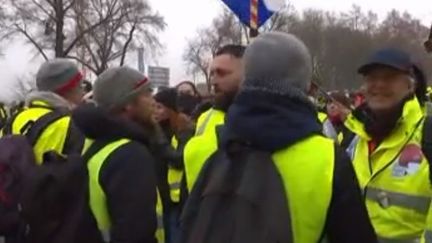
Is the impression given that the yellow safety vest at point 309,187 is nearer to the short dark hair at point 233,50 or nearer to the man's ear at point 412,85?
the man's ear at point 412,85

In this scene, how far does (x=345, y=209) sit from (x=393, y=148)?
1510 mm

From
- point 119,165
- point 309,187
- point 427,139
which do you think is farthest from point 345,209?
point 119,165

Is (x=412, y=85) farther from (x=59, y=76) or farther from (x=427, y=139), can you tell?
(x=59, y=76)

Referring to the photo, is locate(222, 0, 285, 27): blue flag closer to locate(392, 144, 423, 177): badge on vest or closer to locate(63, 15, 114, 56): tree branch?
locate(392, 144, 423, 177): badge on vest

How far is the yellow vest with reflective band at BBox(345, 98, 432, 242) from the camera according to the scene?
4129 mm

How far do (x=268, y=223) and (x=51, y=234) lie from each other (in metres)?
1.76

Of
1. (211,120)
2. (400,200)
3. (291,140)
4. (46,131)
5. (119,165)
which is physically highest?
(291,140)

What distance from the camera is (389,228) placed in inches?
165

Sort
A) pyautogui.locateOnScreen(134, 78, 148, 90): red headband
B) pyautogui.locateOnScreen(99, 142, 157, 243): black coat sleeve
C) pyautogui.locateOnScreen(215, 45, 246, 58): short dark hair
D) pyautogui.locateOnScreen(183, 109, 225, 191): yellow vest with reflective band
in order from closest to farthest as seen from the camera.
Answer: pyautogui.locateOnScreen(183, 109, 225, 191): yellow vest with reflective band
pyautogui.locateOnScreen(99, 142, 157, 243): black coat sleeve
pyautogui.locateOnScreen(134, 78, 148, 90): red headband
pyautogui.locateOnScreen(215, 45, 246, 58): short dark hair

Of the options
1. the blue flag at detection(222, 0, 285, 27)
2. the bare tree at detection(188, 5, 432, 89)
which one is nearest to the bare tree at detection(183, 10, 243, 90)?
the bare tree at detection(188, 5, 432, 89)

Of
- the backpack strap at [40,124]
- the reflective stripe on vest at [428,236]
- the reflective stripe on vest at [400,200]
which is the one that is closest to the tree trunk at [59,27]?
the backpack strap at [40,124]

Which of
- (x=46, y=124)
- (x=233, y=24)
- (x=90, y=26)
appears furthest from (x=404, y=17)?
(x=46, y=124)

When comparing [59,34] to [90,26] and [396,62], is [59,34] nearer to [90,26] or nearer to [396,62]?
[90,26]

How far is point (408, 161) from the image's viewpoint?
4.21 metres
